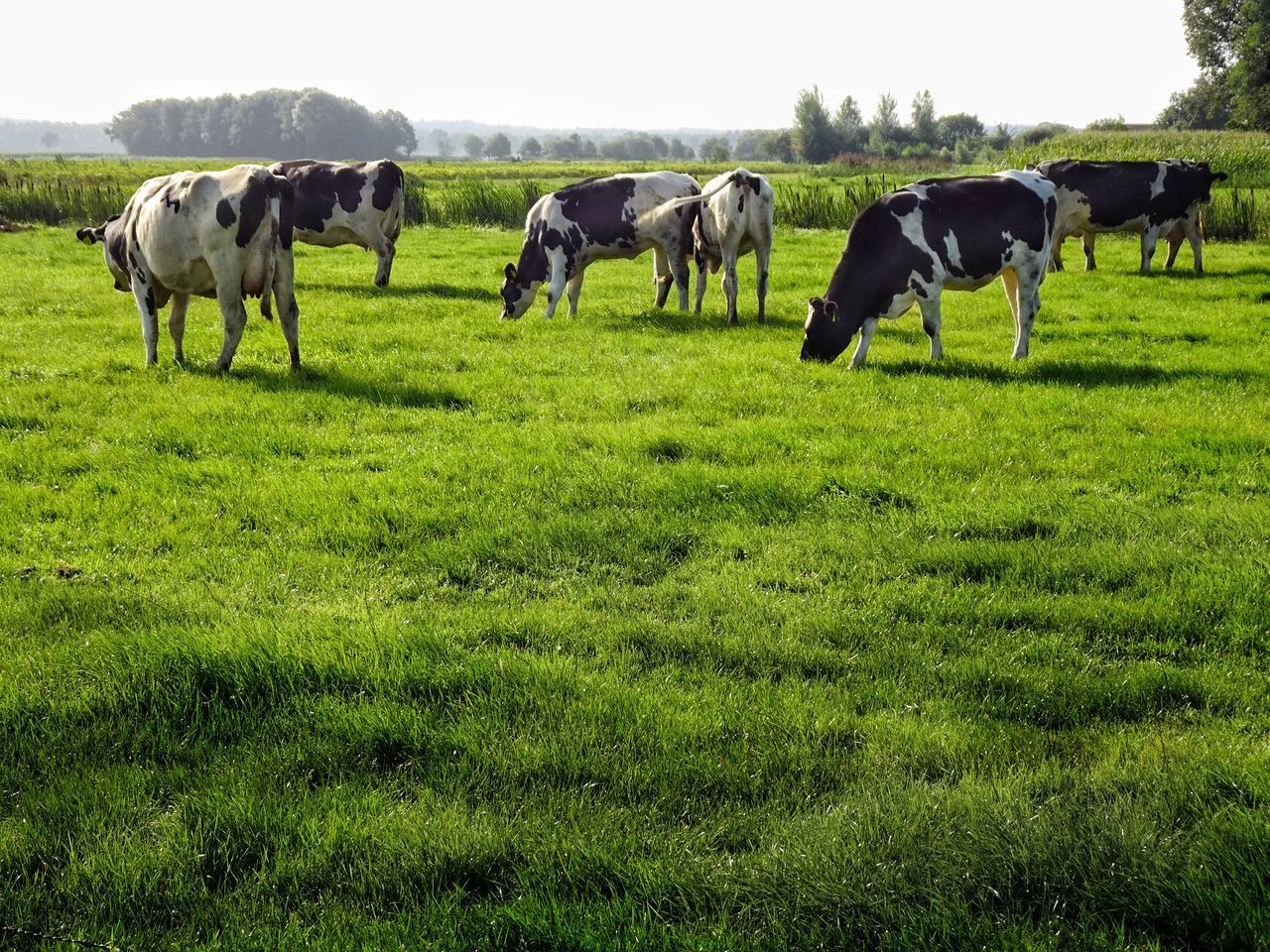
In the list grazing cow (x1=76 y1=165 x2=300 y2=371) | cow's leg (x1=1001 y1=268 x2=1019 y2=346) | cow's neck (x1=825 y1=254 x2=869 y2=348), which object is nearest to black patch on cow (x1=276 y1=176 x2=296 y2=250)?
grazing cow (x1=76 y1=165 x2=300 y2=371)

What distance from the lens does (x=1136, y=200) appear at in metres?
18.9

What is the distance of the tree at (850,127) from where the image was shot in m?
112

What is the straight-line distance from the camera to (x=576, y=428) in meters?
8.52

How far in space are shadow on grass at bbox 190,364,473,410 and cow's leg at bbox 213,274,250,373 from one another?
18 centimetres

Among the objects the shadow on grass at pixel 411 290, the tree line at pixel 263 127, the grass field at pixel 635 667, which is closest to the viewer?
the grass field at pixel 635 667

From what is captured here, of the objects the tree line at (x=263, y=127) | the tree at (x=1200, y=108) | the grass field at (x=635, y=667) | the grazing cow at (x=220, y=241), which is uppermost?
the tree line at (x=263, y=127)

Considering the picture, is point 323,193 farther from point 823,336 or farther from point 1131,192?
point 1131,192

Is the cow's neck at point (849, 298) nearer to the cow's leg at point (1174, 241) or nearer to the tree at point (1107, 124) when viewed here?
the cow's leg at point (1174, 241)

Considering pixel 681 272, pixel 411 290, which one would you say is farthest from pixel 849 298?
pixel 411 290

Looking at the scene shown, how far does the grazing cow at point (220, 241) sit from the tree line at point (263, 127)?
156 m

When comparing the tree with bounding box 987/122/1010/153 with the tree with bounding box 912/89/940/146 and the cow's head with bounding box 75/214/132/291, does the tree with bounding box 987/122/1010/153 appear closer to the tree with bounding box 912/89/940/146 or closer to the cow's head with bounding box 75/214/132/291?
the tree with bounding box 912/89/940/146

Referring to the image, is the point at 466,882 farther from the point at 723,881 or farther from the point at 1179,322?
the point at 1179,322

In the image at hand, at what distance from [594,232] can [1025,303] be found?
6461 millimetres

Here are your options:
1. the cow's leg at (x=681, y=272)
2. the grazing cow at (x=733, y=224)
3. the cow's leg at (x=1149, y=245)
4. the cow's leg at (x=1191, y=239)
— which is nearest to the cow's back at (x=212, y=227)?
the grazing cow at (x=733, y=224)
